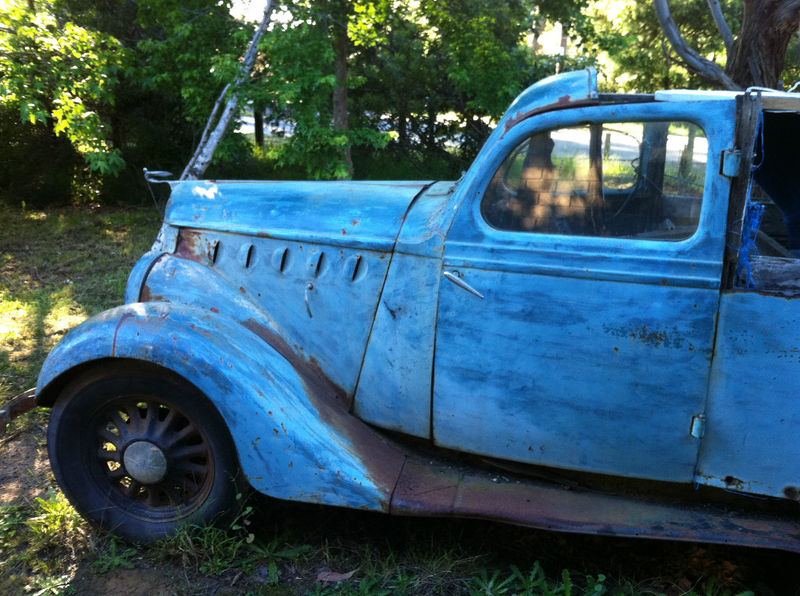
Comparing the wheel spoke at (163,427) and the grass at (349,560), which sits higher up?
the wheel spoke at (163,427)

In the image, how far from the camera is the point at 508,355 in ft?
7.98

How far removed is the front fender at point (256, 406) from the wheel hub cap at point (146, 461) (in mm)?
369

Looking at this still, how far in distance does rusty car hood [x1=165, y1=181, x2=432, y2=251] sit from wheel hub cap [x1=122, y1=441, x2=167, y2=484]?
100cm

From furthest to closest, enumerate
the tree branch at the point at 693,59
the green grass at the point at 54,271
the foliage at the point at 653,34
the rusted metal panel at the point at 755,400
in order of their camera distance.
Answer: the foliage at the point at 653,34 → the tree branch at the point at 693,59 → the green grass at the point at 54,271 → the rusted metal panel at the point at 755,400

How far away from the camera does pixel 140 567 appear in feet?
8.54

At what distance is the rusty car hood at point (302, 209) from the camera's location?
271cm

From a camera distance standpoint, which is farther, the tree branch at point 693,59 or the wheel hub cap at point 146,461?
the tree branch at point 693,59

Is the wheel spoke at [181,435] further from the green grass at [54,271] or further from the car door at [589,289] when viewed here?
the green grass at [54,271]

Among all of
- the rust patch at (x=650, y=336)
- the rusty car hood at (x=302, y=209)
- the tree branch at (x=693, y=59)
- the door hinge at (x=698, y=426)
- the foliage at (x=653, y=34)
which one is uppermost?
the foliage at (x=653, y=34)

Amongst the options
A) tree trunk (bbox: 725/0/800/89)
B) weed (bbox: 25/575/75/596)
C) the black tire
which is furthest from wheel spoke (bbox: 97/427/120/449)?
tree trunk (bbox: 725/0/800/89)

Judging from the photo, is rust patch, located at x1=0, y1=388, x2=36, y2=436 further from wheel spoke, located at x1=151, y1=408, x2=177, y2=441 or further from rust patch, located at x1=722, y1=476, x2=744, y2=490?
rust patch, located at x1=722, y1=476, x2=744, y2=490

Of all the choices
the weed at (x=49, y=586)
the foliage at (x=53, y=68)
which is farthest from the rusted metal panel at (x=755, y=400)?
the foliage at (x=53, y=68)

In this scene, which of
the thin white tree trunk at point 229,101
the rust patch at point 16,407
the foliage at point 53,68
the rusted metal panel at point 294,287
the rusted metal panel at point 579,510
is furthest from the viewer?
the thin white tree trunk at point 229,101

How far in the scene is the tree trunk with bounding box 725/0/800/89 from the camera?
678 centimetres
